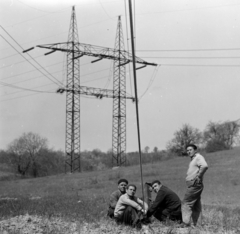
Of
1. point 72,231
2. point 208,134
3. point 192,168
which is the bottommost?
point 72,231

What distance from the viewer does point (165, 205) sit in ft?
32.0

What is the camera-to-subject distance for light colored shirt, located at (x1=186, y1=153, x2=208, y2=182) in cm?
929

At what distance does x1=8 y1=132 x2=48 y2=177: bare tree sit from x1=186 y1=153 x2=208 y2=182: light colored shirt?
6128 centimetres

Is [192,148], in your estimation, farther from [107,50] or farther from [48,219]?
[107,50]

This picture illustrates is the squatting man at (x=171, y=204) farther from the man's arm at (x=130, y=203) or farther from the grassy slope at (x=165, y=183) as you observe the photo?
the grassy slope at (x=165, y=183)

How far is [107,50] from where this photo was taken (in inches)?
1485

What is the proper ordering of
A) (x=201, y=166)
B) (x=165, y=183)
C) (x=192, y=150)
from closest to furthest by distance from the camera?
(x=201, y=166), (x=192, y=150), (x=165, y=183)

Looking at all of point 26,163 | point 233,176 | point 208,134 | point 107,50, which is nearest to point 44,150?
point 26,163

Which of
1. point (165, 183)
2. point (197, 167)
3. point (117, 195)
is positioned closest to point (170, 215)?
point (197, 167)

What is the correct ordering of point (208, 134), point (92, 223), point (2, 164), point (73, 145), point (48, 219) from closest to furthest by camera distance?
point (92, 223), point (48, 219), point (73, 145), point (2, 164), point (208, 134)

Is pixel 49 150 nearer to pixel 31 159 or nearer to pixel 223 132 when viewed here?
pixel 31 159

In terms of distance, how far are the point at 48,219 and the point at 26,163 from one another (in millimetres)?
61648

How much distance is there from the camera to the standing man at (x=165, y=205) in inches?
378

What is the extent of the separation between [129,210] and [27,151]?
64637 mm
